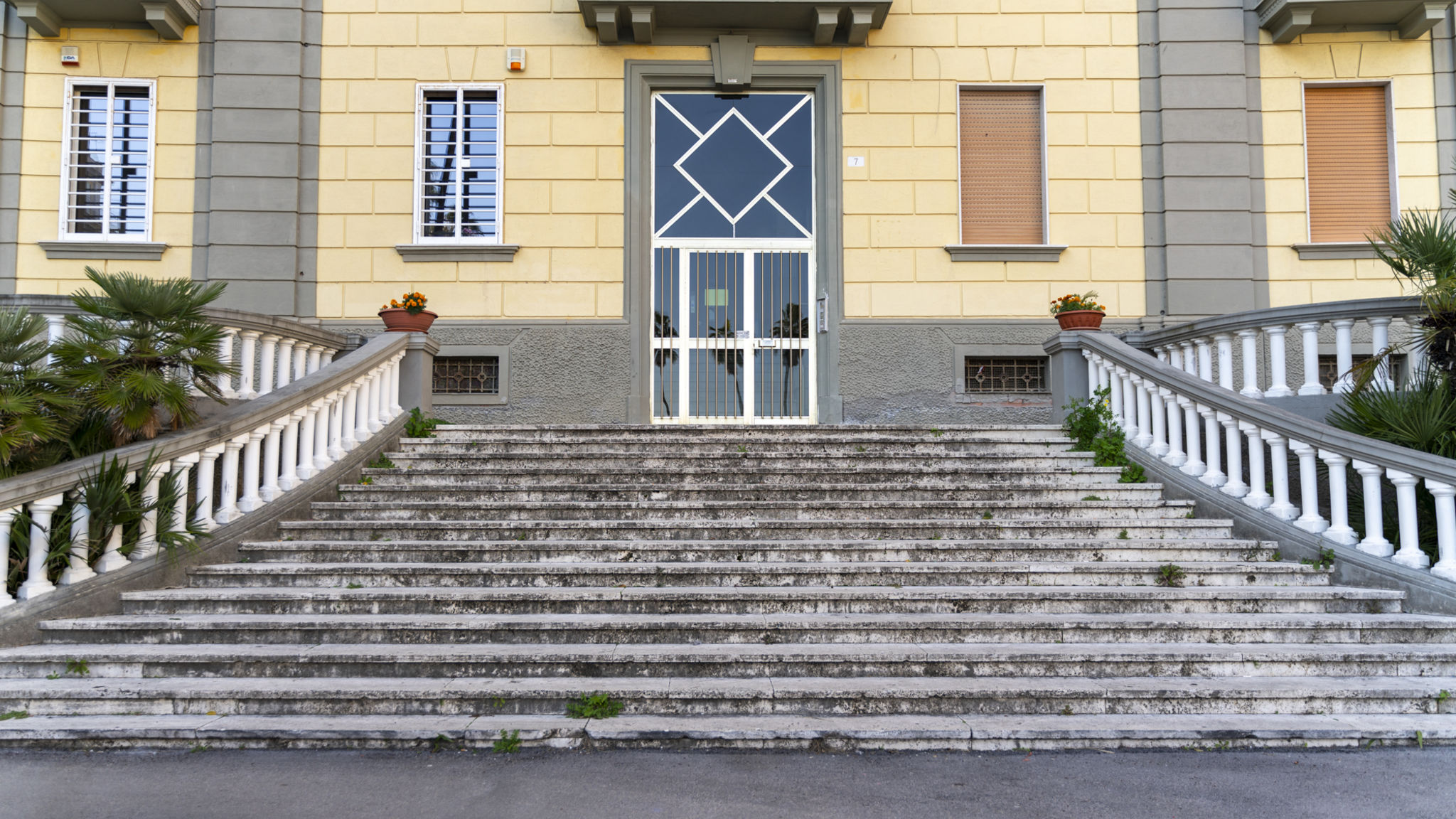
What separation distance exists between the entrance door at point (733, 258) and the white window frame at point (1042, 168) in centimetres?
176

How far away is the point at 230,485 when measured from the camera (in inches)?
260

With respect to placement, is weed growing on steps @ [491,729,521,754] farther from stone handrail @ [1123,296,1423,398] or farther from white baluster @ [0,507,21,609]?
stone handrail @ [1123,296,1423,398]

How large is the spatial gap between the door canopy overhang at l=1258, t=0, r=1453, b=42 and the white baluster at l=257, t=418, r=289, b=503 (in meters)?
11.6

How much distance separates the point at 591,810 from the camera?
3.59 meters

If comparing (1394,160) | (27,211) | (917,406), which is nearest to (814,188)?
(917,406)

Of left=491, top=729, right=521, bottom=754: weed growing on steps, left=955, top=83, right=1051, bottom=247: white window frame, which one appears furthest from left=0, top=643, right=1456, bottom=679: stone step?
left=955, top=83, right=1051, bottom=247: white window frame

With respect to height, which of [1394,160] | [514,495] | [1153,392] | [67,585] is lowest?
[67,585]

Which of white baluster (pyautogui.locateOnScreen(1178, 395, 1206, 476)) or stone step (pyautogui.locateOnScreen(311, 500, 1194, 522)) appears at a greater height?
white baluster (pyautogui.locateOnScreen(1178, 395, 1206, 476))

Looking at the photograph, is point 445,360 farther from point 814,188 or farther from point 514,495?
point 814,188

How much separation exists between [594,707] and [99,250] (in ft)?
31.9

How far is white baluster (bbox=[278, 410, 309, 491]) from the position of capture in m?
7.14

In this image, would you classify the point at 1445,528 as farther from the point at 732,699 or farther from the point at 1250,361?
the point at 732,699

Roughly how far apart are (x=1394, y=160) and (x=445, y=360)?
11.6 m

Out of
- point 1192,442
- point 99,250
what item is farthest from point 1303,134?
point 99,250
